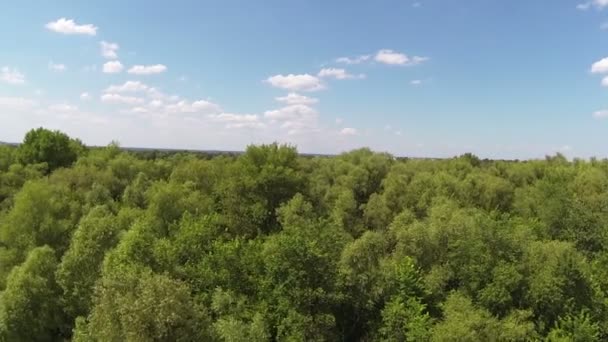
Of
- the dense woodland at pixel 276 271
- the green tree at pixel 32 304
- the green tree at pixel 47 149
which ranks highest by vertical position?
the green tree at pixel 47 149

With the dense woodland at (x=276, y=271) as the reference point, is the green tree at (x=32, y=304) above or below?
below

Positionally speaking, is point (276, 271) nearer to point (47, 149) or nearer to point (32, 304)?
point (32, 304)

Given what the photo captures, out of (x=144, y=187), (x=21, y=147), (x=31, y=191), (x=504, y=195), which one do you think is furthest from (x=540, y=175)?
(x=21, y=147)

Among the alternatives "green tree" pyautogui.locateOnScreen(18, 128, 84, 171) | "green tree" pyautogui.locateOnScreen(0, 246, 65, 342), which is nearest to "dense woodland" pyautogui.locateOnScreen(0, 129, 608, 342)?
"green tree" pyautogui.locateOnScreen(0, 246, 65, 342)

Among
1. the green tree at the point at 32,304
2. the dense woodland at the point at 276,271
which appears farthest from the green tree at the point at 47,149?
the green tree at the point at 32,304

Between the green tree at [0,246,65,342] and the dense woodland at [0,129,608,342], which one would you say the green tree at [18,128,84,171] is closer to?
the dense woodland at [0,129,608,342]

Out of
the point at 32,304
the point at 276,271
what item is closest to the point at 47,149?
the point at 32,304

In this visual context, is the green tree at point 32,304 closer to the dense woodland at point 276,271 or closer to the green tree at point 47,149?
the dense woodland at point 276,271

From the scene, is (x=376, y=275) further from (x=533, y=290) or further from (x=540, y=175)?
(x=540, y=175)
